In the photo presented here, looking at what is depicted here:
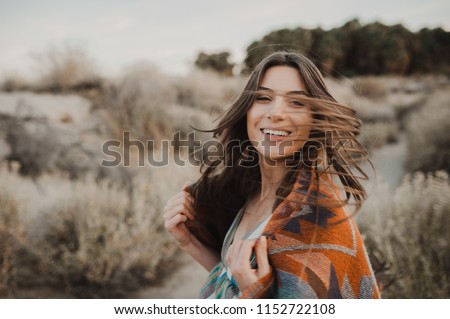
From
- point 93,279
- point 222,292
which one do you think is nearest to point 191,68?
point 93,279

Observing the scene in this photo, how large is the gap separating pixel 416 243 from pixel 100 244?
2.72m

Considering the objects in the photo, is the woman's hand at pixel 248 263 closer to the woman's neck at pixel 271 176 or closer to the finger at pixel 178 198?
the woman's neck at pixel 271 176

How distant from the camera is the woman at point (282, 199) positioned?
4.55 ft

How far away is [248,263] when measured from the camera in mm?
1395

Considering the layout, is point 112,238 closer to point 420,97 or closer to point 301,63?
point 301,63

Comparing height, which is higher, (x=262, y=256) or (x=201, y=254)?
(x=262, y=256)

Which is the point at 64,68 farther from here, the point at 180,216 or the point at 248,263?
the point at 248,263

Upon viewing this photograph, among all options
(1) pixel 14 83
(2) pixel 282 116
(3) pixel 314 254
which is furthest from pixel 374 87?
(3) pixel 314 254

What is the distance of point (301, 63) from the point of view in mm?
1639

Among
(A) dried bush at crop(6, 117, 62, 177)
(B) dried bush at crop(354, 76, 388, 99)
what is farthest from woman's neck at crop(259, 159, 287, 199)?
(B) dried bush at crop(354, 76, 388, 99)

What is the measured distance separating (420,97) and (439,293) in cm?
399

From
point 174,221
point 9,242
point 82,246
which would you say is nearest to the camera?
point 174,221

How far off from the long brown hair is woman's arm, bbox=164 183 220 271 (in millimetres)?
43

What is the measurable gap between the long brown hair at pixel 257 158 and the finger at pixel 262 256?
21 cm
